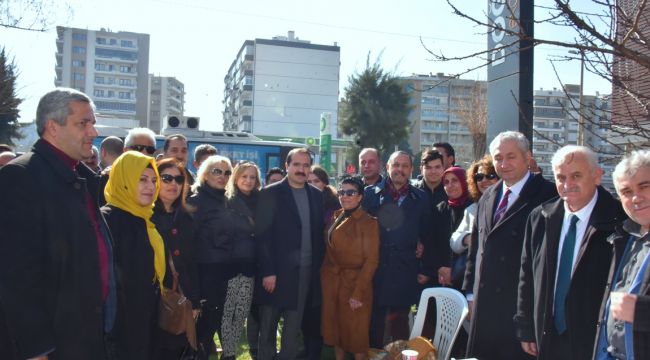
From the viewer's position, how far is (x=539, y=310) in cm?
307

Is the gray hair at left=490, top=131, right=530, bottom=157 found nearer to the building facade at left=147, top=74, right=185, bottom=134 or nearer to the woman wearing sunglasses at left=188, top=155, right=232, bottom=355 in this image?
the woman wearing sunglasses at left=188, top=155, right=232, bottom=355

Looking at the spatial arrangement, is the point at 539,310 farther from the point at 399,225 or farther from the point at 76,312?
the point at 76,312

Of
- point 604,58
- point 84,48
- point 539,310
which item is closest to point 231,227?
point 539,310

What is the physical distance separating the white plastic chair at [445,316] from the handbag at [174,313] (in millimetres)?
1671

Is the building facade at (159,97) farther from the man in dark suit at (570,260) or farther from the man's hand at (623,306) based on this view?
the man's hand at (623,306)

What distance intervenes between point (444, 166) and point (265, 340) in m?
2.77

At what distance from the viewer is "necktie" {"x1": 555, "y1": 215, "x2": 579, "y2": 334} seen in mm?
2980

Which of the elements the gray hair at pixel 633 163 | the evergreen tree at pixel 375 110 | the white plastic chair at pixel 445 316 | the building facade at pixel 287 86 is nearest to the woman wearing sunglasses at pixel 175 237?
the white plastic chair at pixel 445 316

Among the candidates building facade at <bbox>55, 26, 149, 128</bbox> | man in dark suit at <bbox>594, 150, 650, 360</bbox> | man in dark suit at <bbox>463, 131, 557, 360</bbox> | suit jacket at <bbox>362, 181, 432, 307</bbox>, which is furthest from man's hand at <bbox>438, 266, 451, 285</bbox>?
building facade at <bbox>55, 26, 149, 128</bbox>

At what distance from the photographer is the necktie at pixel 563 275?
2.98 m

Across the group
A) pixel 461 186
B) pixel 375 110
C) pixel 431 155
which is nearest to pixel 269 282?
pixel 461 186

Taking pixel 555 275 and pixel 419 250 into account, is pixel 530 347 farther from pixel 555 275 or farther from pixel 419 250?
pixel 419 250

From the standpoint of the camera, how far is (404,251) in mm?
5094

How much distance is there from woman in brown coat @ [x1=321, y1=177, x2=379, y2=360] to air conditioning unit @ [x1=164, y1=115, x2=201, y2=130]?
757cm
